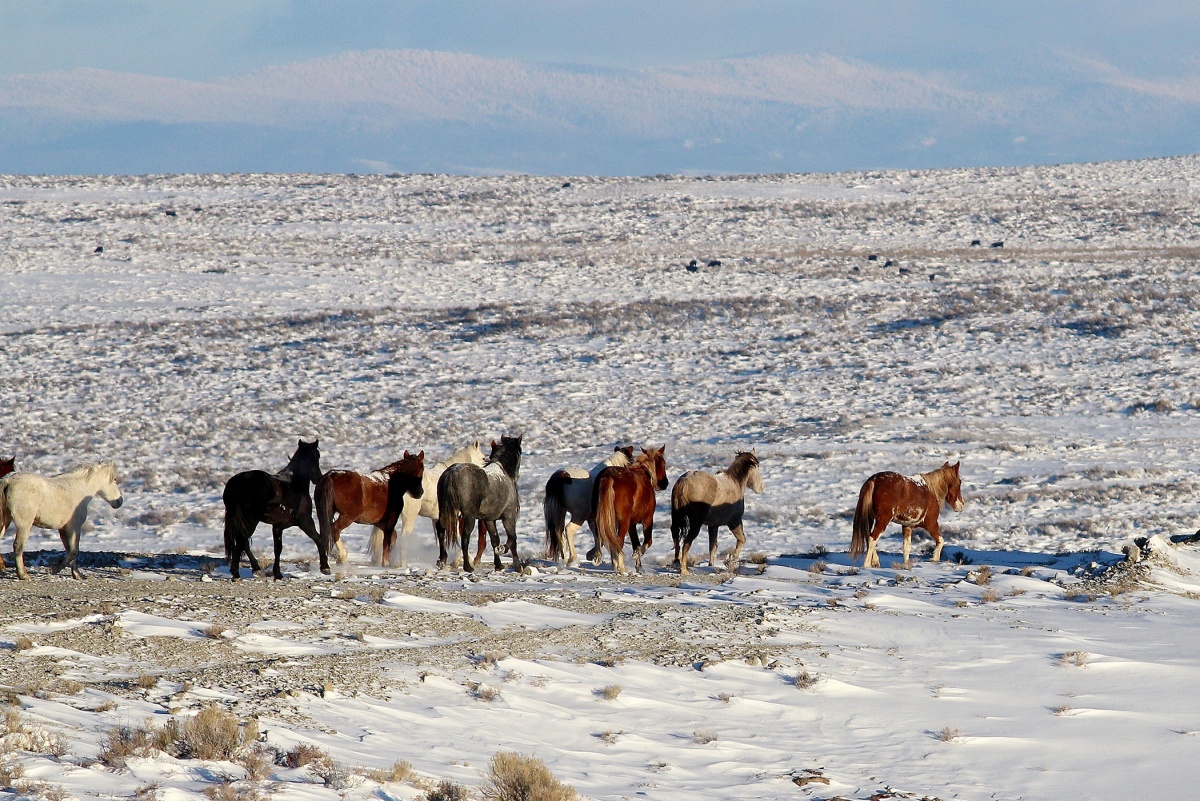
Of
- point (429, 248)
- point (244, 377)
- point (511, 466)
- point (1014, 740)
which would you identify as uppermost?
point (429, 248)

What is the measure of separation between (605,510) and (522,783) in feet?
26.3

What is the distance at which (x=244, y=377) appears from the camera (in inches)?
Answer: 1304

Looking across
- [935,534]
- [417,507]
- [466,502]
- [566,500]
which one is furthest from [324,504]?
[935,534]

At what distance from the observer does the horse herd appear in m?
12.5

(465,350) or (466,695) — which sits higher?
(465,350)

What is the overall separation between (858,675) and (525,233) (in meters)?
51.0

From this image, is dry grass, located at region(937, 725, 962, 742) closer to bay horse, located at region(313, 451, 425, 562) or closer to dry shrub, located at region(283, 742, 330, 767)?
dry shrub, located at region(283, 742, 330, 767)

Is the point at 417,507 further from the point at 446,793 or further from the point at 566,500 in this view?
the point at 446,793

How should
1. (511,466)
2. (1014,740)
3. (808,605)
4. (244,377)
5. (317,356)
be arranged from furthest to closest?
(317,356) → (244,377) → (511,466) → (808,605) → (1014,740)

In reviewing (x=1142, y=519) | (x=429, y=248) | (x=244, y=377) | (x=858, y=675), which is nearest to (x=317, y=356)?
(x=244, y=377)

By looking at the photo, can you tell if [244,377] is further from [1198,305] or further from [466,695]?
[1198,305]

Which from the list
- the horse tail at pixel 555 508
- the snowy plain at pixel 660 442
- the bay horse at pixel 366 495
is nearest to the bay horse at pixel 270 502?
the bay horse at pixel 366 495

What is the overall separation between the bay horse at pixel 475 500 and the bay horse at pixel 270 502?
1.46 m

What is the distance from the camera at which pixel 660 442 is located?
26.1 meters
